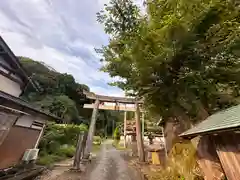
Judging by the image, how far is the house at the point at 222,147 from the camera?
131 inches

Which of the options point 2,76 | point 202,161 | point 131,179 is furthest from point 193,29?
point 2,76

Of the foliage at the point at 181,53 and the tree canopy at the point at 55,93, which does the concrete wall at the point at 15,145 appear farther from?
the tree canopy at the point at 55,93

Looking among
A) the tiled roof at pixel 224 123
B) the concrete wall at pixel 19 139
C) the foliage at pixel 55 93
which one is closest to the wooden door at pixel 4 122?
the concrete wall at pixel 19 139

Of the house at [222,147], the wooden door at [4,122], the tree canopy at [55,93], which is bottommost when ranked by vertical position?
the house at [222,147]

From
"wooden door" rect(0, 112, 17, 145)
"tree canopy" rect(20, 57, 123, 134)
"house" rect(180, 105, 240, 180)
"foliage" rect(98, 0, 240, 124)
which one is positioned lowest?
"house" rect(180, 105, 240, 180)

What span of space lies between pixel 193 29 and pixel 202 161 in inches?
162

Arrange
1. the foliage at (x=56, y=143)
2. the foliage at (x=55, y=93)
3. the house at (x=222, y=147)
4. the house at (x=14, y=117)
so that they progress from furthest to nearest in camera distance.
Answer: the foliage at (x=55, y=93)
the foliage at (x=56, y=143)
the house at (x=14, y=117)
the house at (x=222, y=147)

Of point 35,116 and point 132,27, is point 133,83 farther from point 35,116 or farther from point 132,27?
point 35,116

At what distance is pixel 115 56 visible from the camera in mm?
7363

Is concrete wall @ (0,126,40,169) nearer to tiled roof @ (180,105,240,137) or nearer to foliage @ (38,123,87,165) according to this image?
foliage @ (38,123,87,165)

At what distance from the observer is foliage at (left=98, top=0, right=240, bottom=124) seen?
16.9 ft

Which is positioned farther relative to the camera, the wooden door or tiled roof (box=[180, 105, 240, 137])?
the wooden door

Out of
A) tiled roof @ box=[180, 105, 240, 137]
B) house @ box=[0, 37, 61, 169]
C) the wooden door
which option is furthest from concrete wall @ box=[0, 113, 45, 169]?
tiled roof @ box=[180, 105, 240, 137]

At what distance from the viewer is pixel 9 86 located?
9.38 meters
